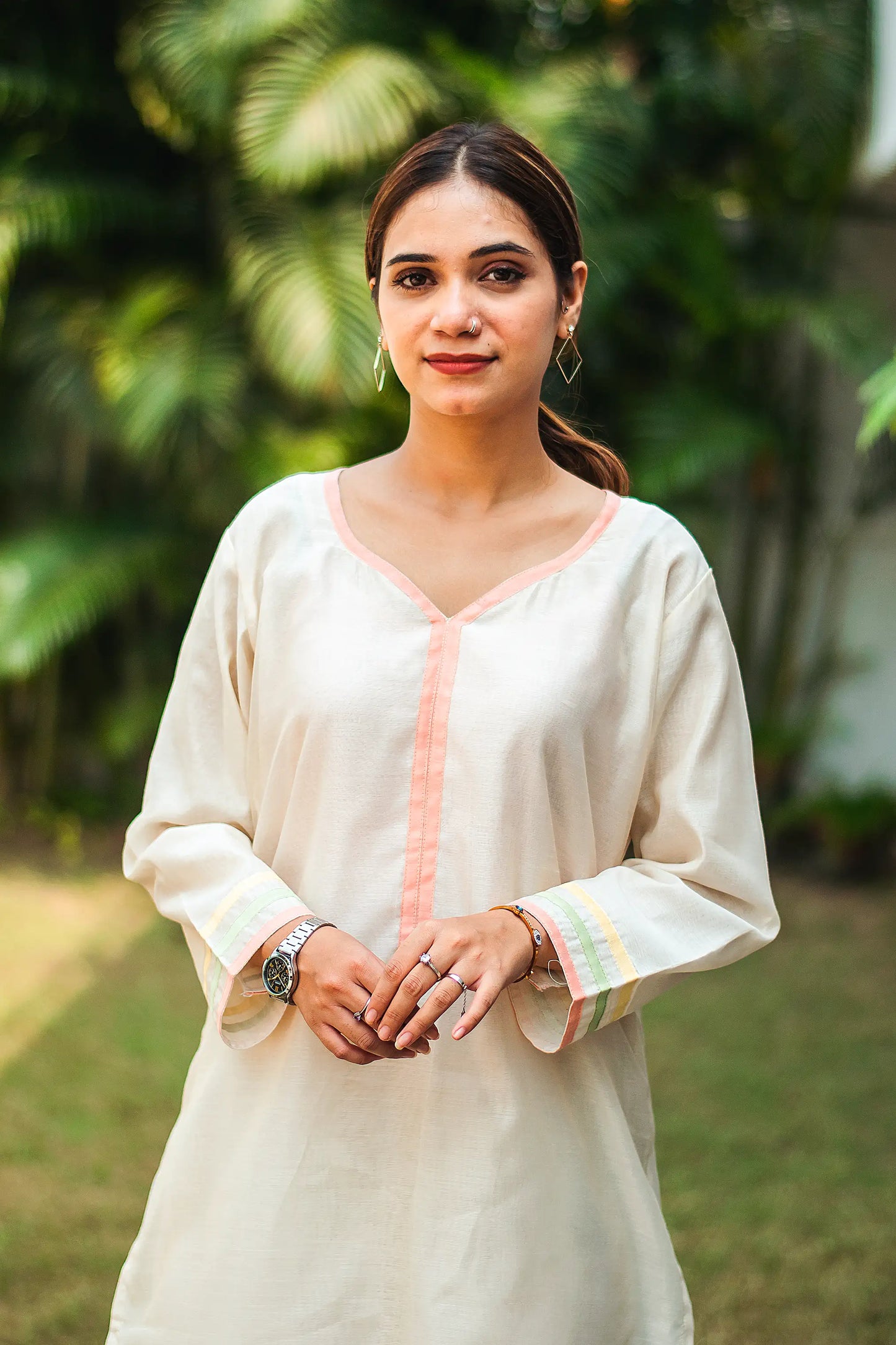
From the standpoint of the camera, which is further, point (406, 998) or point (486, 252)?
point (486, 252)

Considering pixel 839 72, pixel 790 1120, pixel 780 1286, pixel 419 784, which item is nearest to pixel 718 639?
pixel 419 784

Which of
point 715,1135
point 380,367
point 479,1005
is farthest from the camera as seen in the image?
point 715,1135

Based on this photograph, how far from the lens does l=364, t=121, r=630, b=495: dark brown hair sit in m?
1.49

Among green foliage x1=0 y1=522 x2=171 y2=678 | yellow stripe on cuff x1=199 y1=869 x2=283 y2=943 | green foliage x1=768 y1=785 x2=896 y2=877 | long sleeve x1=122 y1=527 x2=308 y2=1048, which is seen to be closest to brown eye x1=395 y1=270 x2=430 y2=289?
long sleeve x1=122 y1=527 x2=308 y2=1048

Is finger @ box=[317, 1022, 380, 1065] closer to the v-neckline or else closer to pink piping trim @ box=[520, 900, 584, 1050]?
pink piping trim @ box=[520, 900, 584, 1050]

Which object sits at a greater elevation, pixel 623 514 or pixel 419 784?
pixel 623 514

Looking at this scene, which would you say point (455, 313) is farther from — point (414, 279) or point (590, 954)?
point (590, 954)

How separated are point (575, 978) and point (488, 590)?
0.44m

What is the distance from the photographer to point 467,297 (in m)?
1.46

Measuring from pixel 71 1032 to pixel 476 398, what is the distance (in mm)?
3331

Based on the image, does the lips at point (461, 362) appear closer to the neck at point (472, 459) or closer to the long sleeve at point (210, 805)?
the neck at point (472, 459)

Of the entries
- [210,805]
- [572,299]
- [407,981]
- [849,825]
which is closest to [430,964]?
[407,981]

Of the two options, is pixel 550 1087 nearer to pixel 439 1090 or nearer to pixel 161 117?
pixel 439 1090

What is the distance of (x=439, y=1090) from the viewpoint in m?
1.49
